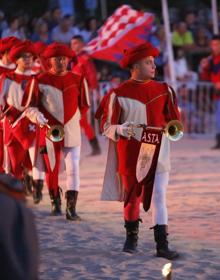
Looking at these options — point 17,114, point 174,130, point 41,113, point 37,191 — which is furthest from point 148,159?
point 37,191

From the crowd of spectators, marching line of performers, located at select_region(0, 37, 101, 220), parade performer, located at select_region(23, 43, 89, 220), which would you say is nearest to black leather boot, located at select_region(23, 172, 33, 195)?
marching line of performers, located at select_region(0, 37, 101, 220)

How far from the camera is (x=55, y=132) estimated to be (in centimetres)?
727

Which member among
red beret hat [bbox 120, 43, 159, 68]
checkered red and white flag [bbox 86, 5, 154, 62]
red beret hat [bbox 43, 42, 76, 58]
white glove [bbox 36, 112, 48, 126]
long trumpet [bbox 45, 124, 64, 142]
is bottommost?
long trumpet [bbox 45, 124, 64, 142]

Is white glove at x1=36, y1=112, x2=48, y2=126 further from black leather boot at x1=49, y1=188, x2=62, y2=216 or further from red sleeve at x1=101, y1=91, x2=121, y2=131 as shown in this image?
black leather boot at x1=49, y1=188, x2=62, y2=216

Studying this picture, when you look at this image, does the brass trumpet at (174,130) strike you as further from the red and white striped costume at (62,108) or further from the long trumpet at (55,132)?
the red and white striped costume at (62,108)

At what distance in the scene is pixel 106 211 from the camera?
840 cm

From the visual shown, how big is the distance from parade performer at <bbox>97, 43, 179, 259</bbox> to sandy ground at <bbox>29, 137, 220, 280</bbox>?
0.33 metres

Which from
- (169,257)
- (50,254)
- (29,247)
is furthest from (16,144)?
(29,247)

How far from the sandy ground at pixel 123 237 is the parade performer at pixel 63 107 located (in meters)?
0.48

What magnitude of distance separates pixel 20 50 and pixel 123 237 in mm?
2286

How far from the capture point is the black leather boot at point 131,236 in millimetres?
6445

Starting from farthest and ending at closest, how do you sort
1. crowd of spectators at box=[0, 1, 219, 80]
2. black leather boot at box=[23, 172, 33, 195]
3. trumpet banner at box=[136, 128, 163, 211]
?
crowd of spectators at box=[0, 1, 219, 80]
black leather boot at box=[23, 172, 33, 195]
trumpet banner at box=[136, 128, 163, 211]

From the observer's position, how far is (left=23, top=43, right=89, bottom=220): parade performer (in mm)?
7762

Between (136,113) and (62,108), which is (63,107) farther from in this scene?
(136,113)
